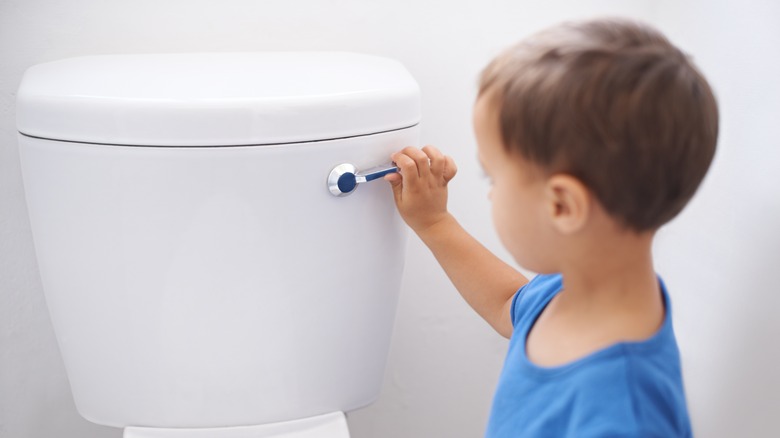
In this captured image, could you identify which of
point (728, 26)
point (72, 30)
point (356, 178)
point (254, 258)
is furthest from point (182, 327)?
point (728, 26)

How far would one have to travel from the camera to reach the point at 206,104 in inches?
25.7

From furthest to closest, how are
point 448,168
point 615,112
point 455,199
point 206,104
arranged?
point 455,199
point 448,168
point 206,104
point 615,112

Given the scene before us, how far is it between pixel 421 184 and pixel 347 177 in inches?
3.1

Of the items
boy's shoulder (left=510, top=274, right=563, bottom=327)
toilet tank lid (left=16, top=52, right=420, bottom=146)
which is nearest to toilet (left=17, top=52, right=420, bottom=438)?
toilet tank lid (left=16, top=52, right=420, bottom=146)

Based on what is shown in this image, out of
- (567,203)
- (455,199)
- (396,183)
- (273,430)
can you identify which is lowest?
(273,430)

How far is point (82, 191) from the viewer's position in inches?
26.6

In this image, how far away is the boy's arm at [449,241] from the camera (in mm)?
742

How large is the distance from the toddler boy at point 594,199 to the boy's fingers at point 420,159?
6.8 inches

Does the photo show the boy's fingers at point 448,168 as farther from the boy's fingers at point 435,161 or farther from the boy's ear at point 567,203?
the boy's ear at point 567,203

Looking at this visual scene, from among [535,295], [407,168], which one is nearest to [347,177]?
[407,168]

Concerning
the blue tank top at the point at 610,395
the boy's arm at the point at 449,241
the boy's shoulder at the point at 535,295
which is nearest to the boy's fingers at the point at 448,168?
the boy's arm at the point at 449,241

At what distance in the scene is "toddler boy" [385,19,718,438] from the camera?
0.46 m

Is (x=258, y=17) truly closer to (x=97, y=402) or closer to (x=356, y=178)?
(x=356, y=178)

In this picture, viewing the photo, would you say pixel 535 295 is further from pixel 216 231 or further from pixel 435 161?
pixel 216 231
